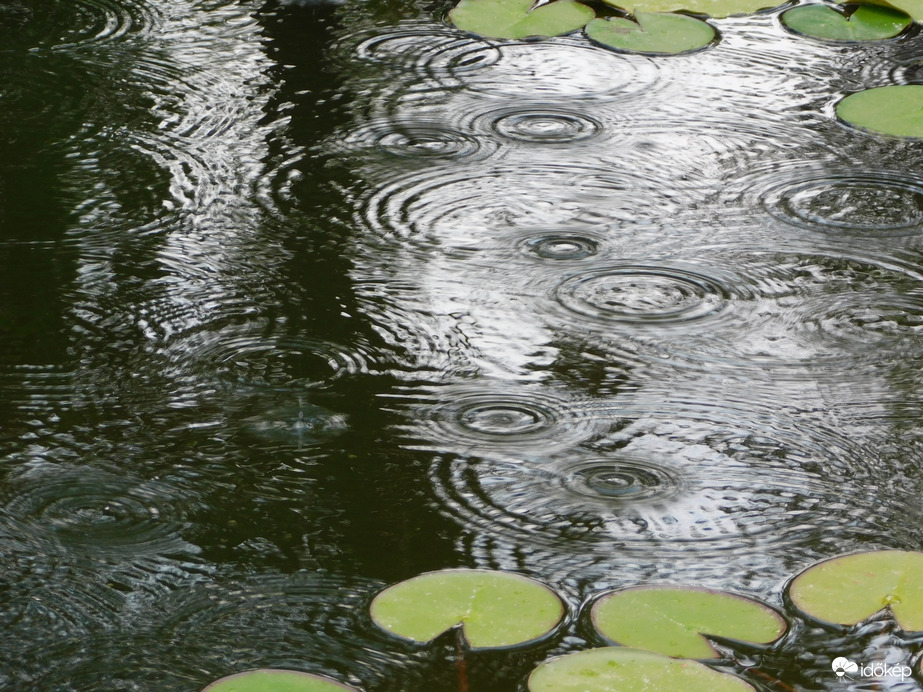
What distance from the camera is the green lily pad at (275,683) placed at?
1.40m

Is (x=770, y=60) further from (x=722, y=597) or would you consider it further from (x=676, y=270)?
(x=722, y=597)

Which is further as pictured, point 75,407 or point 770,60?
point 770,60

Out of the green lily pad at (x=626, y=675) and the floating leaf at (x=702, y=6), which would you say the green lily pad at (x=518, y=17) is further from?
the green lily pad at (x=626, y=675)

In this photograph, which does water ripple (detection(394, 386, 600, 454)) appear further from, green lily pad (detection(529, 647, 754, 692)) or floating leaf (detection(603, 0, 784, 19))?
floating leaf (detection(603, 0, 784, 19))

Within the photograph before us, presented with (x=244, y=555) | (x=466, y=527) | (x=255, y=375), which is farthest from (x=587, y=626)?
(x=255, y=375)

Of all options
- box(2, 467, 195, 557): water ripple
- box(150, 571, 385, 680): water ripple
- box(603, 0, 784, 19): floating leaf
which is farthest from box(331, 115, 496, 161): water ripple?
box(150, 571, 385, 680): water ripple

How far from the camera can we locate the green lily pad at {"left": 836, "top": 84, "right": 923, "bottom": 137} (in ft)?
10.1

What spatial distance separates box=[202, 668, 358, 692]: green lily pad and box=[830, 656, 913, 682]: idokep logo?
63 centimetres

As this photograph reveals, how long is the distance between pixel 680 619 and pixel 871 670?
0.82 ft

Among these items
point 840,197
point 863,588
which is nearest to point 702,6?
point 840,197

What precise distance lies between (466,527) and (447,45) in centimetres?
229

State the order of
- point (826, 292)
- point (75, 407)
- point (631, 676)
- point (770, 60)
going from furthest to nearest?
point (770, 60) < point (826, 292) < point (75, 407) < point (631, 676)

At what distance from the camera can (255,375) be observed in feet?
6.81

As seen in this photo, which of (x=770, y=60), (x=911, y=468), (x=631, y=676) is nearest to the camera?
(x=631, y=676)
